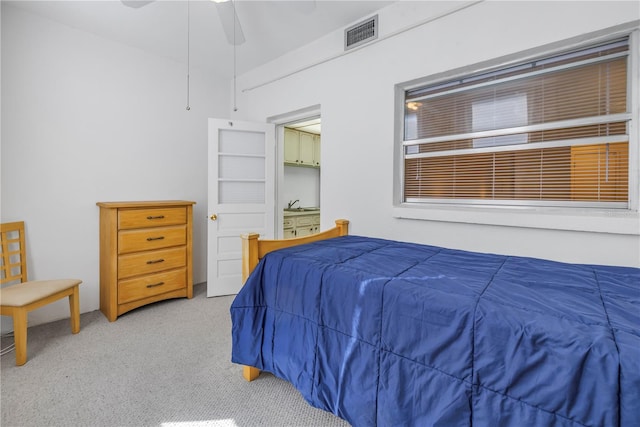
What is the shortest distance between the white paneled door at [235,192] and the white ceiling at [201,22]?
2.63 ft

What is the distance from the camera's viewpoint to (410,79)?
7.53 ft

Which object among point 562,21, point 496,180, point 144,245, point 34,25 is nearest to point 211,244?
point 144,245

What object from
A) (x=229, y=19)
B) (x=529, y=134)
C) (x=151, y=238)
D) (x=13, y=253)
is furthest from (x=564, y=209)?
(x=13, y=253)

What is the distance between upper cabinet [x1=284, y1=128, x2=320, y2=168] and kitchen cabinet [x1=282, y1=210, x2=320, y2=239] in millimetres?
871

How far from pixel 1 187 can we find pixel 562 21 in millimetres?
4164

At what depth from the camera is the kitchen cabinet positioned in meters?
4.49

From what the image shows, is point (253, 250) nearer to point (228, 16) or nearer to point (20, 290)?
point (228, 16)

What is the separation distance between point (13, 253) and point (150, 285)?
3.42 feet

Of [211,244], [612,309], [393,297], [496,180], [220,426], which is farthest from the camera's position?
[211,244]

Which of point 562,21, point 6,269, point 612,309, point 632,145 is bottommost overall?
point 6,269

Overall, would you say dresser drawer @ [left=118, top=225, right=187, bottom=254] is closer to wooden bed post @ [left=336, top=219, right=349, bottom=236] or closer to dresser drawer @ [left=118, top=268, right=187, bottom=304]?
dresser drawer @ [left=118, top=268, right=187, bottom=304]

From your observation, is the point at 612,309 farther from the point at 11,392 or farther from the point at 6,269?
the point at 6,269

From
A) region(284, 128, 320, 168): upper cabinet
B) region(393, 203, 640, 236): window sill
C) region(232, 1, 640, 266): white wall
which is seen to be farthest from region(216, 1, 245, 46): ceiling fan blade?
region(284, 128, 320, 168): upper cabinet

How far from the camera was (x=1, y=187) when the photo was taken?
7.68 ft
